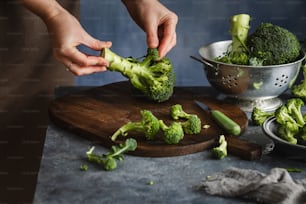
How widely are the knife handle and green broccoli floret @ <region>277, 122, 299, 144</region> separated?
4.5 inches

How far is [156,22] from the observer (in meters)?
1.88

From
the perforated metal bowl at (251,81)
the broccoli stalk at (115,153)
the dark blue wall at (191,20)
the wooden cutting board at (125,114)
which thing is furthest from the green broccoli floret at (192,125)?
the dark blue wall at (191,20)

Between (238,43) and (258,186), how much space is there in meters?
0.65

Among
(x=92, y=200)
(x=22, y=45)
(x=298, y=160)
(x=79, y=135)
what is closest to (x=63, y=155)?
(x=79, y=135)

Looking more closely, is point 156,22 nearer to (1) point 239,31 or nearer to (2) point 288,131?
(1) point 239,31

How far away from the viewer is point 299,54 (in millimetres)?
1851

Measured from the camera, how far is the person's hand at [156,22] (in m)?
1.83

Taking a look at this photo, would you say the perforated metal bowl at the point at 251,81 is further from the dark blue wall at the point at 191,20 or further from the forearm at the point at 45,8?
the dark blue wall at the point at 191,20

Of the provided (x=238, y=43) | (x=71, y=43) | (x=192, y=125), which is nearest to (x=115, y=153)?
(x=192, y=125)

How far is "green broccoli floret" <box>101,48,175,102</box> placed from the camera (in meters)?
1.78

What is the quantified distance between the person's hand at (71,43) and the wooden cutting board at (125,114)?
123 mm

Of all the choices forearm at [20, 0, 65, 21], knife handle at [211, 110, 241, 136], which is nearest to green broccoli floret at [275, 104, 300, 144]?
knife handle at [211, 110, 241, 136]

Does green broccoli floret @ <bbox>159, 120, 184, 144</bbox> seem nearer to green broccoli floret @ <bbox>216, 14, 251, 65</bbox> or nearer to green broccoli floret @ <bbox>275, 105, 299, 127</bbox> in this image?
green broccoli floret @ <bbox>275, 105, 299, 127</bbox>

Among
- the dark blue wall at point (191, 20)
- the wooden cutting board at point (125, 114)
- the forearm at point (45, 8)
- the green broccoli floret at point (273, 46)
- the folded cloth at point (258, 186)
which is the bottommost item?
the dark blue wall at point (191, 20)
